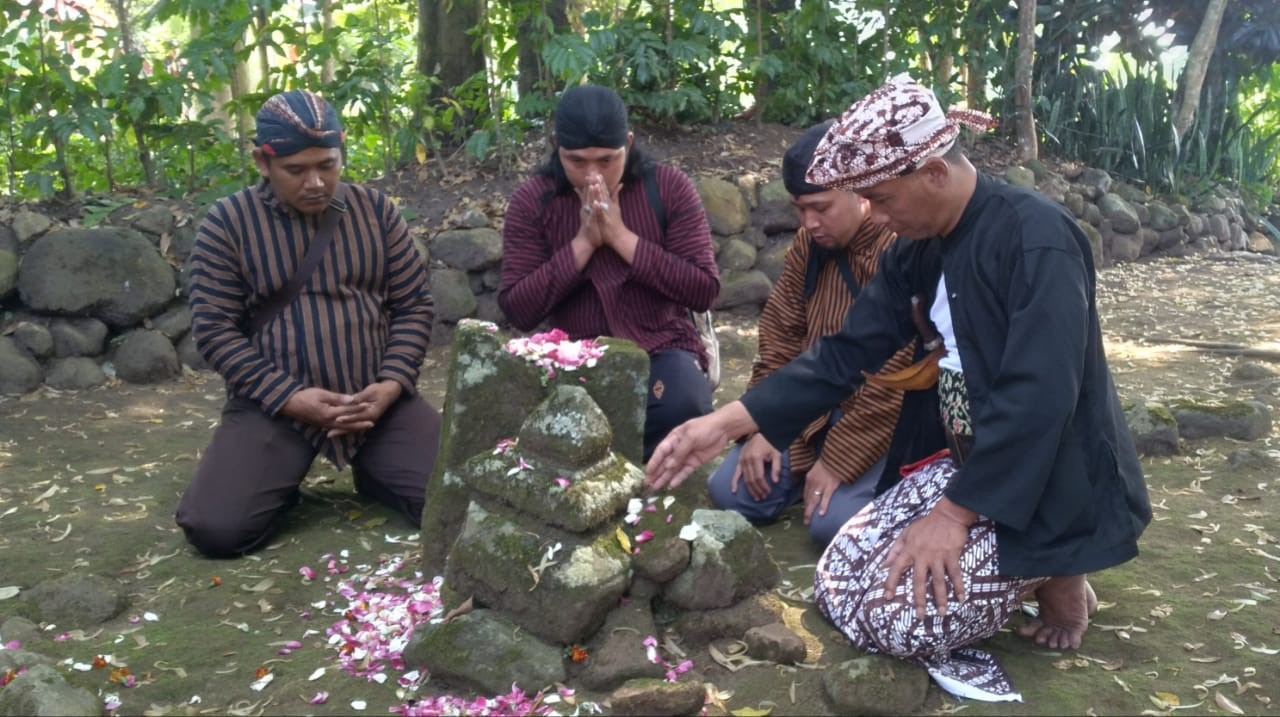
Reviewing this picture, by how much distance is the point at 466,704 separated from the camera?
8.92 ft

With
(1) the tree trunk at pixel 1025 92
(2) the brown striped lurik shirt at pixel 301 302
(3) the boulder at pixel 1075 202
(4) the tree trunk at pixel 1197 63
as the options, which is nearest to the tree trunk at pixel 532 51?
(2) the brown striped lurik shirt at pixel 301 302

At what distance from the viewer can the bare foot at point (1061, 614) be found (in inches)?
115

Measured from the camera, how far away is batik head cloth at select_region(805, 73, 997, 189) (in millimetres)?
2559

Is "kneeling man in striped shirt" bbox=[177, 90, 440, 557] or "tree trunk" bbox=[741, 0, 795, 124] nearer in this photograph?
"kneeling man in striped shirt" bbox=[177, 90, 440, 557]

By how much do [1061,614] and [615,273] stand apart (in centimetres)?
205

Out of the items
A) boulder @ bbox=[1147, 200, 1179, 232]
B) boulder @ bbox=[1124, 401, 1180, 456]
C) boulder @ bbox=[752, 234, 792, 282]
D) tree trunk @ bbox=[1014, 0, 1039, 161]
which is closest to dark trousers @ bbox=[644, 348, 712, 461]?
boulder @ bbox=[1124, 401, 1180, 456]

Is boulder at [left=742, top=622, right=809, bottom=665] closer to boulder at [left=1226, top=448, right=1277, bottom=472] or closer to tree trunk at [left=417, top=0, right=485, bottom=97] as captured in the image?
boulder at [left=1226, top=448, right=1277, bottom=472]

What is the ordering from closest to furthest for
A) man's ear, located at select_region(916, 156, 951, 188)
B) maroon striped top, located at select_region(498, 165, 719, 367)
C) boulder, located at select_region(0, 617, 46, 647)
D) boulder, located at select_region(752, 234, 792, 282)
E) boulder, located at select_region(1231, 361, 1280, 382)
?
man's ear, located at select_region(916, 156, 951, 188) → boulder, located at select_region(0, 617, 46, 647) → maroon striped top, located at select_region(498, 165, 719, 367) → boulder, located at select_region(1231, 361, 1280, 382) → boulder, located at select_region(752, 234, 792, 282)

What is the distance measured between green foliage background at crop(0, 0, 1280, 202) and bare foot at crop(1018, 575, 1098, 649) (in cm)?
462

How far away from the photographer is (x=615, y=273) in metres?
4.23

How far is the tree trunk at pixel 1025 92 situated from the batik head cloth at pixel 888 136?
307 inches

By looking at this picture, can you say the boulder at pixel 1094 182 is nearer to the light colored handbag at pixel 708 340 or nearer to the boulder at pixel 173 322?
the light colored handbag at pixel 708 340

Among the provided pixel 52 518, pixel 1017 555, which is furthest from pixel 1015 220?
pixel 52 518

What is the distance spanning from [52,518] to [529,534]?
232 cm
